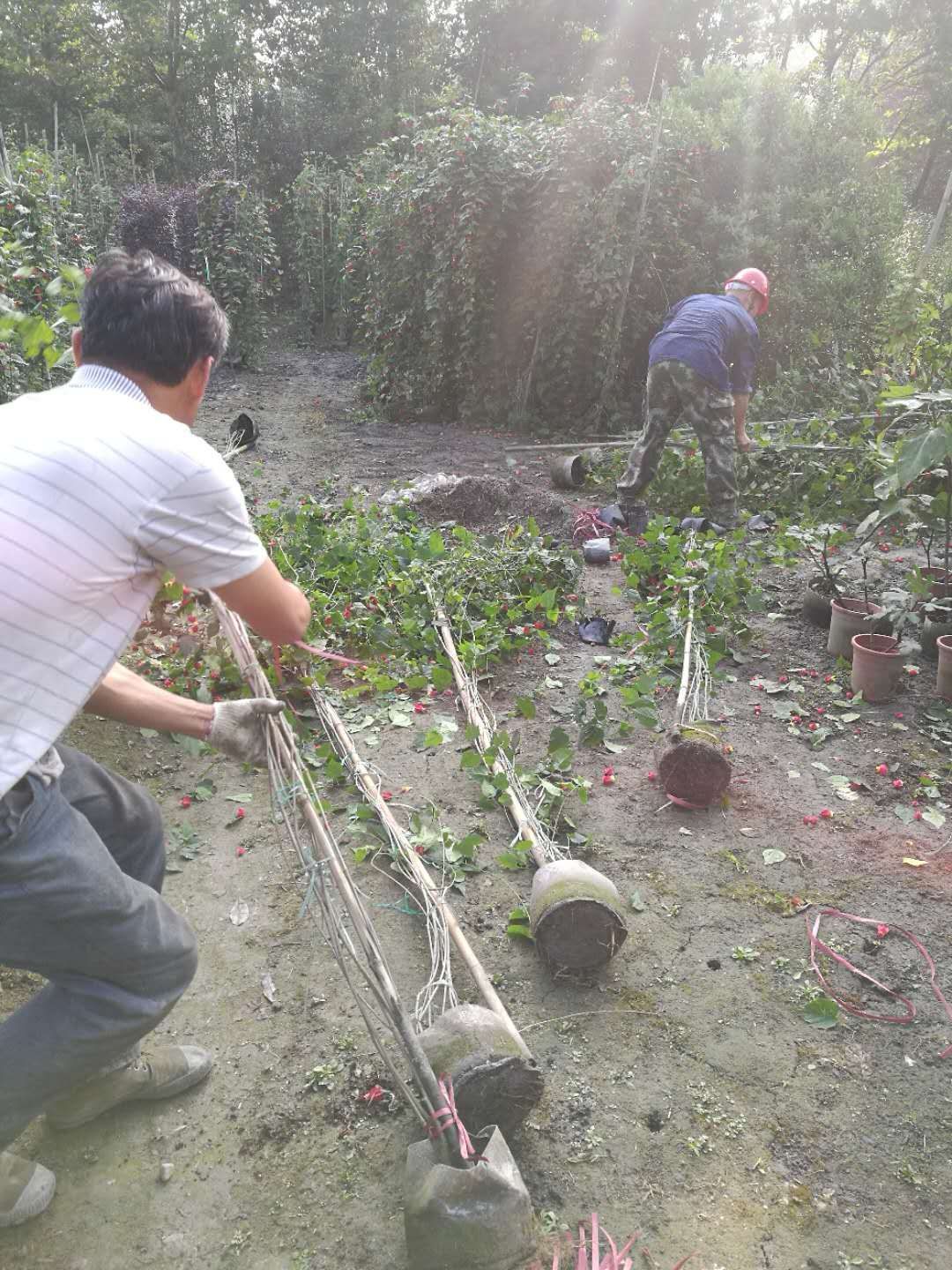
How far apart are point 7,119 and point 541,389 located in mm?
23093

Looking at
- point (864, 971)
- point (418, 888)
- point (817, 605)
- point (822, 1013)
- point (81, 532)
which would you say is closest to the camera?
point (81, 532)

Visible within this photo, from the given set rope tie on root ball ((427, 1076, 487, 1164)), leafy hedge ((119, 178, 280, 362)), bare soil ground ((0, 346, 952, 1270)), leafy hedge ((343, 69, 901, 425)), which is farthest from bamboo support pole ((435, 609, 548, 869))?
leafy hedge ((119, 178, 280, 362))

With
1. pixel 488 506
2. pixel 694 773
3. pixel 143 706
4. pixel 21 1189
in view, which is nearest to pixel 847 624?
pixel 694 773

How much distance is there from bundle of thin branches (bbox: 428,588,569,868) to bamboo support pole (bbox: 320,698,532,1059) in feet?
1.18

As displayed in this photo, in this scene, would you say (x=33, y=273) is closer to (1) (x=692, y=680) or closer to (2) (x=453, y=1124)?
(1) (x=692, y=680)

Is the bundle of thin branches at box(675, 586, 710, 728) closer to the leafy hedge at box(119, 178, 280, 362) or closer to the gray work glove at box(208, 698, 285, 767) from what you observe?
the gray work glove at box(208, 698, 285, 767)

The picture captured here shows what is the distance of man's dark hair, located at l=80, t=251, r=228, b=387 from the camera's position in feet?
4.93

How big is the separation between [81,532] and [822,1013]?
7.45 feet

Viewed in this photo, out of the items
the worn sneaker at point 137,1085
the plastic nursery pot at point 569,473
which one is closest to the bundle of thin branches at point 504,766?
the worn sneaker at point 137,1085

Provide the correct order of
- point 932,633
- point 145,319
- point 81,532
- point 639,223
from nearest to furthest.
Result: point 81,532, point 145,319, point 932,633, point 639,223

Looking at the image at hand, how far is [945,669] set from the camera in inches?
149

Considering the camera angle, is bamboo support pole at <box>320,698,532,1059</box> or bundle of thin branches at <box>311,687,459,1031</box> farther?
bundle of thin branches at <box>311,687,459,1031</box>

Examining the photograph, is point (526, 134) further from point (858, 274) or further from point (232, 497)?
point (232, 497)

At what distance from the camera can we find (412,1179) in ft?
5.62
